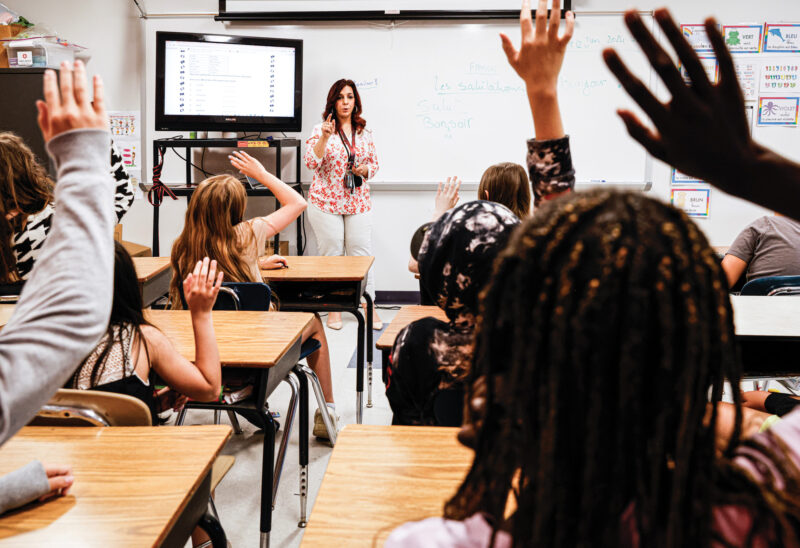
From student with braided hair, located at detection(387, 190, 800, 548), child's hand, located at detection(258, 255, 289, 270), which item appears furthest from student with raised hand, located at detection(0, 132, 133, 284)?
student with braided hair, located at detection(387, 190, 800, 548)

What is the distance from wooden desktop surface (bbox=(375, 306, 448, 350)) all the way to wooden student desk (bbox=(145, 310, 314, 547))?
274 mm

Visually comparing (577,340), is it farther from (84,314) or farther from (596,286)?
(84,314)

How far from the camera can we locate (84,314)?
64cm

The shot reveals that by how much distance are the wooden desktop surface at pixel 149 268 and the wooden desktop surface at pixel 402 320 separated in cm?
109

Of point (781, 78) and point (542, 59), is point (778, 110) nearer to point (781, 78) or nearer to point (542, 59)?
point (781, 78)

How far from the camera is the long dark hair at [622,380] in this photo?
53 centimetres

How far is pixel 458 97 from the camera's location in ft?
16.0

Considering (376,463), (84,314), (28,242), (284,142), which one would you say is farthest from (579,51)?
(84,314)

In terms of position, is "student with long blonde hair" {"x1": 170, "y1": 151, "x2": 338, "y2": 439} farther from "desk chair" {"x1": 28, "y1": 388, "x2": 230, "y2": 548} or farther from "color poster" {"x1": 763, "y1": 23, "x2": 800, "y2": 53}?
"color poster" {"x1": 763, "y1": 23, "x2": 800, "y2": 53}

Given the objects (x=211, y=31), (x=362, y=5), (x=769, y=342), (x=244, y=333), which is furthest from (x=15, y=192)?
(x=362, y=5)

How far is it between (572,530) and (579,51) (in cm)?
472

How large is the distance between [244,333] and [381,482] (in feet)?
3.59

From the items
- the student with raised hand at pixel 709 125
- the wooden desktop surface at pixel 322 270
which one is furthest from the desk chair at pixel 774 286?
the student with raised hand at pixel 709 125

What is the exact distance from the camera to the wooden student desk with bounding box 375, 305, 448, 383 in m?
1.80
